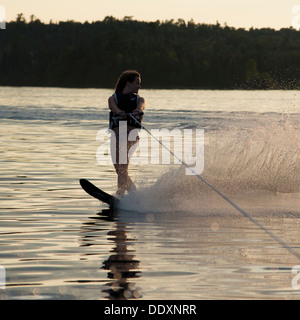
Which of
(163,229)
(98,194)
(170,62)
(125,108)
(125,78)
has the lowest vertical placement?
(163,229)

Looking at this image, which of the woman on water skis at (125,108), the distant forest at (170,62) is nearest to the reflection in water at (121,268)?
the woman on water skis at (125,108)

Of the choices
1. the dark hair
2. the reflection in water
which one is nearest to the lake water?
the reflection in water

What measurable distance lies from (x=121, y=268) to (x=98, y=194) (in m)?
4.47

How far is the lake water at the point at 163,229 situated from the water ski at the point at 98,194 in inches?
6.3

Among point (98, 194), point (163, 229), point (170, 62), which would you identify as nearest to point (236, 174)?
point (98, 194)

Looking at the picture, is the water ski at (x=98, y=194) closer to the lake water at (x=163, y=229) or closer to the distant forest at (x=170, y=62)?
the lake water at (x=163, y=229)

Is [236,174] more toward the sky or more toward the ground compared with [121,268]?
more toward the sky

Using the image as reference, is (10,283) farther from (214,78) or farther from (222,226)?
(214,78)

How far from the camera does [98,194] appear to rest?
12.6m

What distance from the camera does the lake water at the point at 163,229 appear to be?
7.53m

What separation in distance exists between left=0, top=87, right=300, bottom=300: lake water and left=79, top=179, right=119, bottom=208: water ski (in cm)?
16

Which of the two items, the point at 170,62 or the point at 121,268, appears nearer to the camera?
the point at 121,268

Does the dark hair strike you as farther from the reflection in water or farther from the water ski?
the reflection in water

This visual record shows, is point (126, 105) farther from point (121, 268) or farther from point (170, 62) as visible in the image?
point (170, 62)
